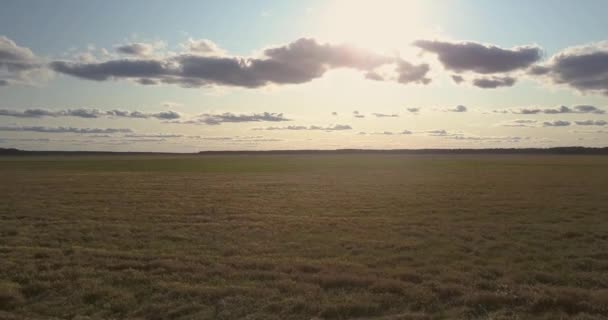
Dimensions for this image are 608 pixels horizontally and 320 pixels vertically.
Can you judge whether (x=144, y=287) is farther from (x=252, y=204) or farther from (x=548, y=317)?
(x=252, y=204)

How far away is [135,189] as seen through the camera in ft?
127

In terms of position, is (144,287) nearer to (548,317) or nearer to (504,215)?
(548,317)

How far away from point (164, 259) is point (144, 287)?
2764 millimetres

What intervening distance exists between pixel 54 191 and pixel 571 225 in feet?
112

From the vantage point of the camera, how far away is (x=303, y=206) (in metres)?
27.6

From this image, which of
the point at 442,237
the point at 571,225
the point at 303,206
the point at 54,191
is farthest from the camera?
the point at 54,191

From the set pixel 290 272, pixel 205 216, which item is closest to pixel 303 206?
pixel 205 216

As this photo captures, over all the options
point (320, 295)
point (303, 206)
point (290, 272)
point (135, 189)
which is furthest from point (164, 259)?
point (135, 189)

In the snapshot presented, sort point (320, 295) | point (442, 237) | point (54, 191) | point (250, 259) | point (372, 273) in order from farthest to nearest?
point (54, 191) → point (442, 237) → point (250, 259) → point (372, 273) → point (320, 295)

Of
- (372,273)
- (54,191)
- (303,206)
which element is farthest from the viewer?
(54,191)

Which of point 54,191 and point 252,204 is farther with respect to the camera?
point 54,191

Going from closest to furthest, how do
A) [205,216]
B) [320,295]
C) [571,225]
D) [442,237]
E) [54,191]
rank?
1. [320,295]
2. [442,237]
3. [571,225]
4. [205,216]
5. [54,191]

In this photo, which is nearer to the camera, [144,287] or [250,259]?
[144,287]

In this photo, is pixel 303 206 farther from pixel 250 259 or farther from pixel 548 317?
pixel 548 317
